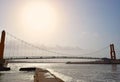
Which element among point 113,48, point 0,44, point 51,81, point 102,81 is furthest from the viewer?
point 113,48

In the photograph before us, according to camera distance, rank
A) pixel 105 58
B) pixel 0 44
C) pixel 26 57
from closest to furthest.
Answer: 1. pixel 0 44
2. pixel 26 57
3. pixel 105 58

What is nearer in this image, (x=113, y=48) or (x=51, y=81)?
(x=51, y=81)

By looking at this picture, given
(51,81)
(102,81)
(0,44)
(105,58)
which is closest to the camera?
(51,81)

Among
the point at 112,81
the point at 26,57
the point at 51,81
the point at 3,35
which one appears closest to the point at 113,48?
the point at 26,57

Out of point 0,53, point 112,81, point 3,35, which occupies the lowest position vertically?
point 112,81

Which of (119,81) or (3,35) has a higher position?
(3,35)

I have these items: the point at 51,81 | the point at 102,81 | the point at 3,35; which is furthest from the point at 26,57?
the point at 51,81

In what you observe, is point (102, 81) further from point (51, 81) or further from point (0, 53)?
point (0, 53)

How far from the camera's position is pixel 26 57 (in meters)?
87.6

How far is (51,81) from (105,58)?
12813 centimetres

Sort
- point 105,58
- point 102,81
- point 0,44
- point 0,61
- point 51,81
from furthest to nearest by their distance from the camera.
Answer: point 105,58
point 0,44
point 0,61
point 102,81
point 51,81

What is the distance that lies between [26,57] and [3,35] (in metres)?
34.5

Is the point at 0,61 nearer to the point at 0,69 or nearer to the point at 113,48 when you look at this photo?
the point at 0,69

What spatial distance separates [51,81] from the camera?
20.2 m
